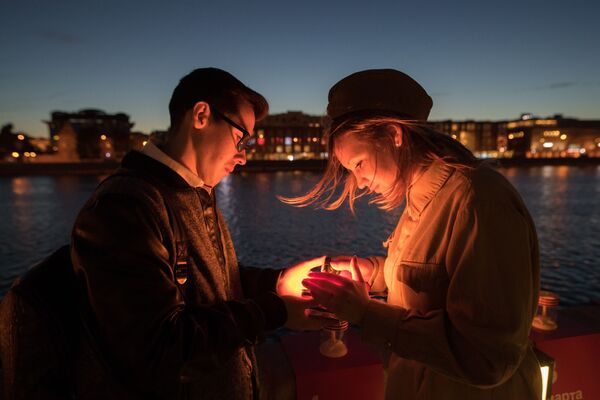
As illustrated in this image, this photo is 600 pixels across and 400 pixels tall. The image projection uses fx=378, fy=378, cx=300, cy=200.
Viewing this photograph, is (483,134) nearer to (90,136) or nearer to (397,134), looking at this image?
(90,136)

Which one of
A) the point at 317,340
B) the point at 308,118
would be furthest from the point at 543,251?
the point at 308,118

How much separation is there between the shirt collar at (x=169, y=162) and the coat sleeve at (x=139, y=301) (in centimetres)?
37

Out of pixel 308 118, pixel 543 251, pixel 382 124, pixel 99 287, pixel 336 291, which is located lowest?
pixel 543 251

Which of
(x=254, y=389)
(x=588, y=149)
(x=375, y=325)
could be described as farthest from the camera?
(x=588, y=149)

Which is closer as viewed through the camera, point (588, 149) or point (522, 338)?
point (522, 338)

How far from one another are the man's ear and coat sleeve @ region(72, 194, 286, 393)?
60 centimetres

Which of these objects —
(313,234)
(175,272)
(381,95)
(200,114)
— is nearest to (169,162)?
(200,114)

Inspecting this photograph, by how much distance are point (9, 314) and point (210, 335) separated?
799 mm

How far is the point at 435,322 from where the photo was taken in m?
1.61

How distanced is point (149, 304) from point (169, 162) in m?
0.79

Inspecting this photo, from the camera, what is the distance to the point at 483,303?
4.98 feet

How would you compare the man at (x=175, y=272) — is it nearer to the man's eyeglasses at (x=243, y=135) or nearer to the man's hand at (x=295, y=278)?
the man's eyeglasses at (x=243, y=135)

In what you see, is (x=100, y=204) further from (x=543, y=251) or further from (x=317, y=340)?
(x=543, y=251)

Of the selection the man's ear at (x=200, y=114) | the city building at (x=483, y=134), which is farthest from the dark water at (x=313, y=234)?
the city building at (x=483, y=134)
